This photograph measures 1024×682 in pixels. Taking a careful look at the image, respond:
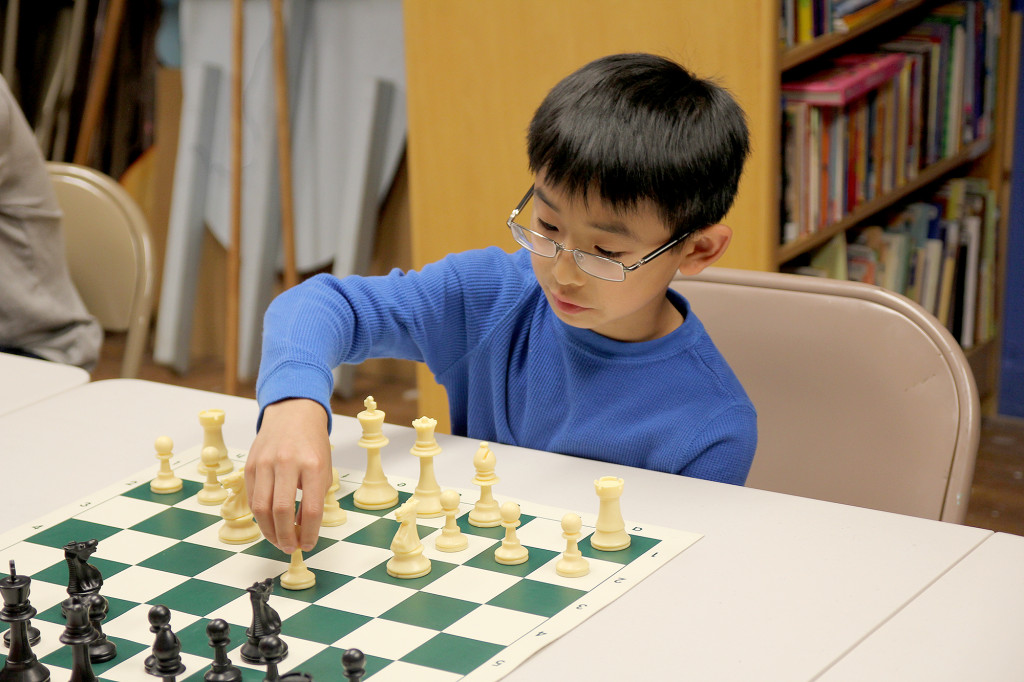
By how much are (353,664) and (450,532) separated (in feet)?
0.89

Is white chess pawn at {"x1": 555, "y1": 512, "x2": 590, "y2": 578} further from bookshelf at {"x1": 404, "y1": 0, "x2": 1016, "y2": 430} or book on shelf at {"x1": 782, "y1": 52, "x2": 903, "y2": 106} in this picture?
book on shelf at {"x1": 782, "y1": 52, "x2": 903, "y2": 106}

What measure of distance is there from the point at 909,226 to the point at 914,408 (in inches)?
68.8

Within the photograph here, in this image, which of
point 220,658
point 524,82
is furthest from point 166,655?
point 524,82

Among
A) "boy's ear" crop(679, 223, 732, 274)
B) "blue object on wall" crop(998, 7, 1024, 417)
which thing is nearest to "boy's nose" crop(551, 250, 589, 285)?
"boy's ear" crop(679, 223, 732, 274)

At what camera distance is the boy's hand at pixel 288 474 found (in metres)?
0.96

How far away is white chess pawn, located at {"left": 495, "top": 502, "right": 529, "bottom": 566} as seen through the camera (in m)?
0.96

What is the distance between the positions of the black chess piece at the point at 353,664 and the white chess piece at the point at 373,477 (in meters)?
0.34

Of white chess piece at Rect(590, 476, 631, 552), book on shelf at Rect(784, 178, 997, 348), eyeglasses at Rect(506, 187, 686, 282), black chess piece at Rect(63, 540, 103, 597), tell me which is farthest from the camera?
book on shelf at Rect(784, 178, 997, 348)

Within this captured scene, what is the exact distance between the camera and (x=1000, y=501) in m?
2.66

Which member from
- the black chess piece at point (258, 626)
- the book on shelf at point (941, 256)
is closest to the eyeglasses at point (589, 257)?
the black chess piece at point (258, 626)

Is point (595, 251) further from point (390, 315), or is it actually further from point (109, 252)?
point (109, 252)

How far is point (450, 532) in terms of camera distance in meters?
1.00

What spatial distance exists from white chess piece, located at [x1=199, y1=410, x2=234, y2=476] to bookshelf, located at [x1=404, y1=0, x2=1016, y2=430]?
1.35 m

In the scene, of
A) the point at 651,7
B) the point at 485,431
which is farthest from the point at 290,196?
the point at 485,431
